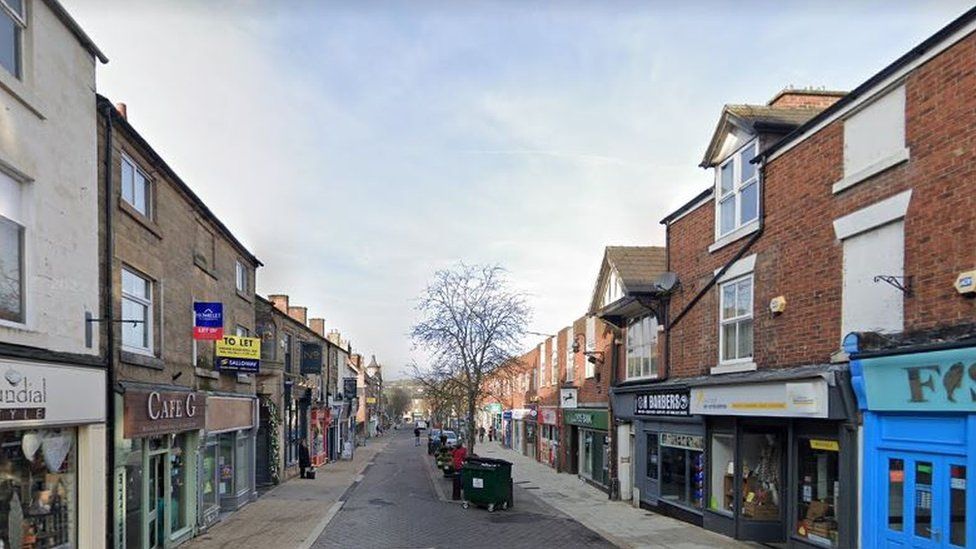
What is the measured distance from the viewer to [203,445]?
14.9 metres

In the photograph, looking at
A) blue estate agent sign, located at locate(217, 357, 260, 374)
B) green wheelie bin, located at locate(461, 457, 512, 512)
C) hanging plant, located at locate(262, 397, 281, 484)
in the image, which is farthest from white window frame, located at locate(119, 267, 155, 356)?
hanging plant, located at locate(262, 397, 281, 484)

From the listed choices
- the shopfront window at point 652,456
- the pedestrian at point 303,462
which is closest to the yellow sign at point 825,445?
the shopfront window at point 652,456

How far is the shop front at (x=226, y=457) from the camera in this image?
15320 millimetres

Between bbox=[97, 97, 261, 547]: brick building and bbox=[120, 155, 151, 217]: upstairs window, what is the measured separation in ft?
0.10

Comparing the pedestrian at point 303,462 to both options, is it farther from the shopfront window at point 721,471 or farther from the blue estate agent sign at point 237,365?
the shopfront window at point 721,471

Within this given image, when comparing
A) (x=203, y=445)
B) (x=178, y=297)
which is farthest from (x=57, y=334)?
(x=203, y=445)

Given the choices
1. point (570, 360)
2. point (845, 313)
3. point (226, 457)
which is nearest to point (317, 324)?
point (570, 360)

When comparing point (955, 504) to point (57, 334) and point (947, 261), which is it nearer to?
point (947, 261)

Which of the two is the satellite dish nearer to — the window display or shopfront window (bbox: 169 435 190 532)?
shopfront window (bbox: 169 435 190 532)

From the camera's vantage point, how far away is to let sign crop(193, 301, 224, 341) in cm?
1410

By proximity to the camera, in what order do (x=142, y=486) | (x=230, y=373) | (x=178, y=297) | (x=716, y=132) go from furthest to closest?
(x=230, y=373)
(x=716, y=132)
(x=178, y=297)
(x=142, y=486)

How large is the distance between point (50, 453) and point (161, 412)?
10.4 ft

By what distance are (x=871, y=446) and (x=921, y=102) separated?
179 inches

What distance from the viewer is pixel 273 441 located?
23969 millimetres
